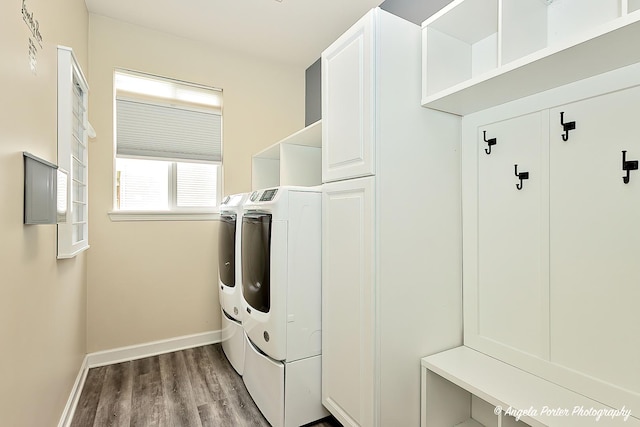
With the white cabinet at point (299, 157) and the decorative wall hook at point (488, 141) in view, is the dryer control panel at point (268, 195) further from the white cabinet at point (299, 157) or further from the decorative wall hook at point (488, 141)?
the decorative wall hook at point (488, 141)

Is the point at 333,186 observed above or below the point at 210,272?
above

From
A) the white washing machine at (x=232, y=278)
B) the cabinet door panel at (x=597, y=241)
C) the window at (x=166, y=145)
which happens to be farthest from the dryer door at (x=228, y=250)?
the cabinet door panel at (x=597, y=241)

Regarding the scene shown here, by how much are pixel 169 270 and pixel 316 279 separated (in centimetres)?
164

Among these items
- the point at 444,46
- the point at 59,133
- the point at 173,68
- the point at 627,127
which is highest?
the point at 173,68

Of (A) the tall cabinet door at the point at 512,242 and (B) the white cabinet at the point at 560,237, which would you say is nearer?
(B) the white cabinet at the point at 560,237

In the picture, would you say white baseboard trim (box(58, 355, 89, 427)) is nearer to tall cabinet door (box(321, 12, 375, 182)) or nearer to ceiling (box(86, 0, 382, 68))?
tall cabinet door (box(321, 12, 375, 182))

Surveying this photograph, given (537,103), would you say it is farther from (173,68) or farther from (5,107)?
(173,68)

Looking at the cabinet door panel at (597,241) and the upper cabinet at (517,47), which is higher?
the upper cabinet at (517,47)

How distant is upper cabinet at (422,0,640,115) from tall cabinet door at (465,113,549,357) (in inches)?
8.3

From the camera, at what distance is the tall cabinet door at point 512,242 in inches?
55.4

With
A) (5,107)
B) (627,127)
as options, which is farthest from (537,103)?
(5,107)

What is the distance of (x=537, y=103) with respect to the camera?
1.40 metres

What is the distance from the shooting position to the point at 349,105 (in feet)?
5.24

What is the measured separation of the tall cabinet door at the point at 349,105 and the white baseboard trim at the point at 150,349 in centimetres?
210
